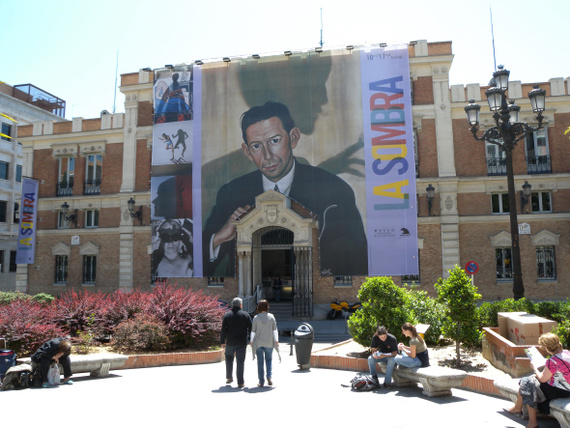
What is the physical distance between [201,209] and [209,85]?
7063mm

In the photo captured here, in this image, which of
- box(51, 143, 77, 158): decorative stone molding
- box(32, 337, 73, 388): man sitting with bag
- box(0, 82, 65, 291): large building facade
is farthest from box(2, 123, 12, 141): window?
box(32, 337, 73, 388): man sitting with bag

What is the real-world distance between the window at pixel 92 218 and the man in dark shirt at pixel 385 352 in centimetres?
2410

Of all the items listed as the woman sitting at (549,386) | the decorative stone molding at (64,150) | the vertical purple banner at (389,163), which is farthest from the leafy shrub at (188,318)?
the decorative stone molding at (64,150)

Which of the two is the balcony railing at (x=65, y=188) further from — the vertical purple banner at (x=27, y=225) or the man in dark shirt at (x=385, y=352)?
the man in dark shirt at (x=385, y=352)

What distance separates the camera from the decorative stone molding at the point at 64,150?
2919cm

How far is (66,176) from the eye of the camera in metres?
29.4

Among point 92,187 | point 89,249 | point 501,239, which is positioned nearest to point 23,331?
point 89,249

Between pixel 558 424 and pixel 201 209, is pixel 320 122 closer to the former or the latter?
pixel 201 209

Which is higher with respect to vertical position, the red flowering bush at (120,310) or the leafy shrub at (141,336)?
the red flowering bush at (120,310)

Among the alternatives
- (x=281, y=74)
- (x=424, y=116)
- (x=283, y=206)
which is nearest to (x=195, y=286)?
(x=283, y=206)

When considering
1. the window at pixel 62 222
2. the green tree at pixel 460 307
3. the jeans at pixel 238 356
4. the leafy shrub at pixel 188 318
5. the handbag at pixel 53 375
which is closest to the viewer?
the jeans at pixel 238 356

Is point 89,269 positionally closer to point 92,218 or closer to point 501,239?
point 92,218

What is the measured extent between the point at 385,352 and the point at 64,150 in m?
27.1

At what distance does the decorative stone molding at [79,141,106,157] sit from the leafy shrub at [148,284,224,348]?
18.1 metres
